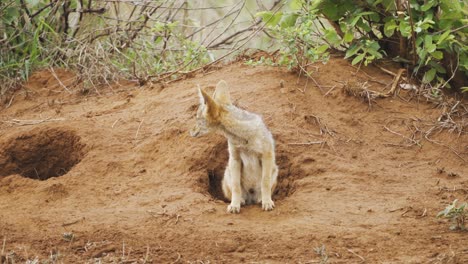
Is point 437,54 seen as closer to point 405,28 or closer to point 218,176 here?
point 405,28

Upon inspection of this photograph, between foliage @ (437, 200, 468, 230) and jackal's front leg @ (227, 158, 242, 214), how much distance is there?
1.55 metres

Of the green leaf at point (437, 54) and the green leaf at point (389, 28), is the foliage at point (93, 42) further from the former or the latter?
the green leaf at point (437, 54)

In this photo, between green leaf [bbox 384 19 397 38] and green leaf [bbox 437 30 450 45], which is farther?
green leaf [bbox 384 19 397 38]

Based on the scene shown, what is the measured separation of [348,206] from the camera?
595 centimetres

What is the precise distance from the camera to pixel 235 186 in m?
6.36

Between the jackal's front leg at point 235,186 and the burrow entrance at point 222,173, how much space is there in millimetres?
375

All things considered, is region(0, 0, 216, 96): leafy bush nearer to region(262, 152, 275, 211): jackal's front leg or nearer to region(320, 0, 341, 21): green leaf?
region(320, 0, 341, 21): green leaf

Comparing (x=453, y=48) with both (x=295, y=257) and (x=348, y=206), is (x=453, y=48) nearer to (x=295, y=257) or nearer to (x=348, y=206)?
(x=348, y=206)

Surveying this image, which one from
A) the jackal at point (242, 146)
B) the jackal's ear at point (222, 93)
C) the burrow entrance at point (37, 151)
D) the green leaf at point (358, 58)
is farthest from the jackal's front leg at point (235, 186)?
the green leaf at point (358, 58)

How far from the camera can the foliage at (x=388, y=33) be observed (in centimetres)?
738

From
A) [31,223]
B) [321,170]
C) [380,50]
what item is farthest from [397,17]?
[31,223]

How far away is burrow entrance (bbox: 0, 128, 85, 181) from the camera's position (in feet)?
24.6

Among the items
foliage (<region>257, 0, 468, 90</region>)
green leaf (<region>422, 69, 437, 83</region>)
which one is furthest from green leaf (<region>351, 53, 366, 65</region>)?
green leaf (<region>422, 69, 437, 83</region>)

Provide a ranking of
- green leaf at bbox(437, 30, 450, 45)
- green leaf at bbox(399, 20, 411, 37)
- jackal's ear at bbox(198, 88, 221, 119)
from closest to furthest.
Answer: jackal's ear at bbox(198, 88, 221, 119)
green leaf at bbox(437, 30, 450, 45)
green leaf at bbox(399, 20, 411, 37)
